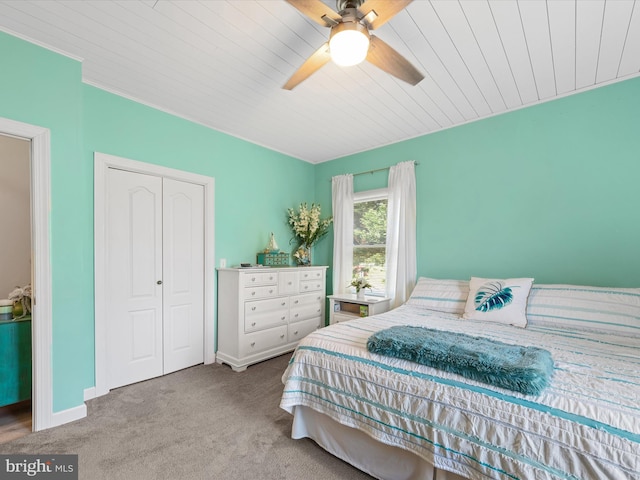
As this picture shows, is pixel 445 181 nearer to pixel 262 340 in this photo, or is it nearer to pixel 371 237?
pixel 371 237

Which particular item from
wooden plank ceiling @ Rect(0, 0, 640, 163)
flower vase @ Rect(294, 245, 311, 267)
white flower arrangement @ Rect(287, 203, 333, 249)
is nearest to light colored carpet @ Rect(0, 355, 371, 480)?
flower vase @ Rect(294, 245, 311, 267)

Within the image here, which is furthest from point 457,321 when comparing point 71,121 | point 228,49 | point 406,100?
point 71,121

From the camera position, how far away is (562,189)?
8.47ft

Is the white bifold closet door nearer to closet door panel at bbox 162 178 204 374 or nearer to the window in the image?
closet door panel at bbox 162 178 204 374

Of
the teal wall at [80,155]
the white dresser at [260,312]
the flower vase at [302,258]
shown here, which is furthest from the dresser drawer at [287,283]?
the teal wall at [80,155]

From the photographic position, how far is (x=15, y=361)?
2.24 meters

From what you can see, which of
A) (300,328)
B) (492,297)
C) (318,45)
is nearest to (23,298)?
(300,328)

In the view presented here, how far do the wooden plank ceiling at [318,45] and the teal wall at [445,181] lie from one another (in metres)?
0.20

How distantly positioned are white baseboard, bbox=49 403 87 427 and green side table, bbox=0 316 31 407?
0.44 m

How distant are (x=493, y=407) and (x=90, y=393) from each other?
2.93 metres

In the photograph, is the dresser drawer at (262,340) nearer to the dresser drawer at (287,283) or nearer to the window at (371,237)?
the dresser drawer at (287,283)

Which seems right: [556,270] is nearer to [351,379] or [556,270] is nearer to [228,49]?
[351,379]

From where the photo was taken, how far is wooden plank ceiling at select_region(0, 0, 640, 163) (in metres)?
1.71

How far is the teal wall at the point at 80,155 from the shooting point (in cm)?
203
